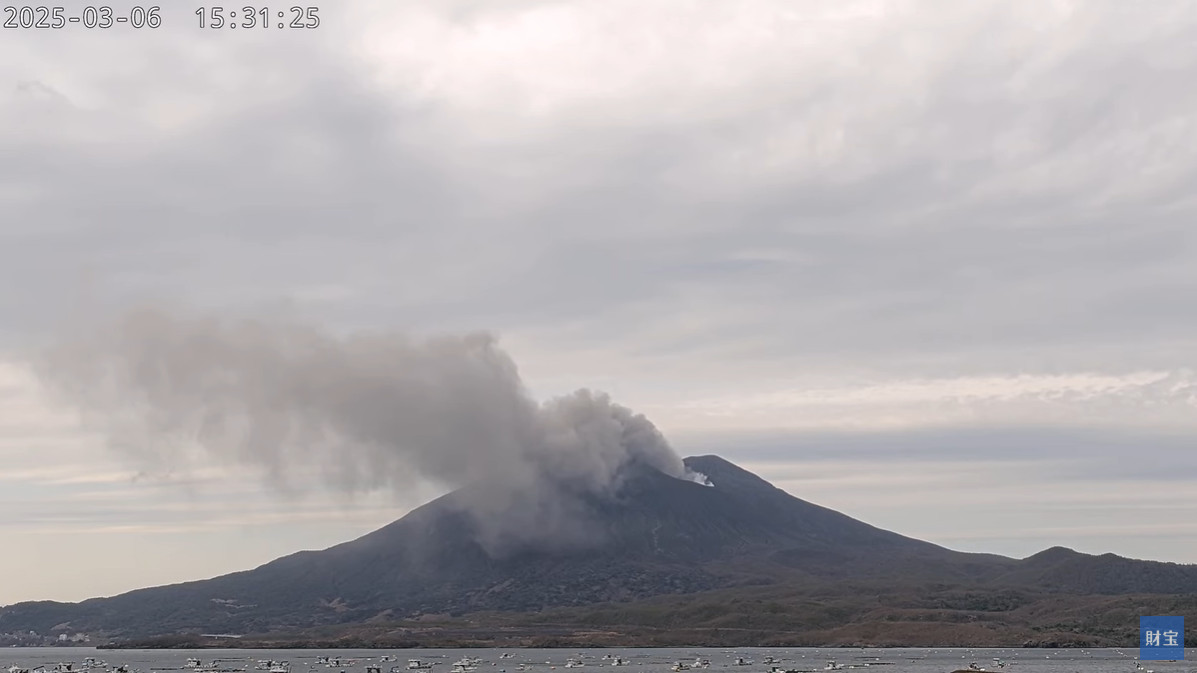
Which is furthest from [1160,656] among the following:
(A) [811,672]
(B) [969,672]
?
(A) [811,672]

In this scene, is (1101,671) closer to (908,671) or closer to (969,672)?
(908,671)

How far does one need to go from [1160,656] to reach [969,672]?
106 m

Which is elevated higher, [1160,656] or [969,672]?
[1160,656]

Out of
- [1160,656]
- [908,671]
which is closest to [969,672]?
[908,671]

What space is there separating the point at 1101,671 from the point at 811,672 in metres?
44.3

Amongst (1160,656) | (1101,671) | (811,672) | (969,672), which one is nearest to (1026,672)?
(1101,671)

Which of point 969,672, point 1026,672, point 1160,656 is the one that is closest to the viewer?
point 1160,656

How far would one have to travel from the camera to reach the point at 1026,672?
195500 millimetres

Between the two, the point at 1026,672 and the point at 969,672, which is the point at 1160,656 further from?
the point at 1026,672

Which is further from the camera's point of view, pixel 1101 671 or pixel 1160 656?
pixel 1101 671

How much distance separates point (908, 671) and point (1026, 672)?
17.5 metres

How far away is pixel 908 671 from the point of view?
197250mm

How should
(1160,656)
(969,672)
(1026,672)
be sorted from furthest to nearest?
(1026,672) → (969,672) → (1160,656)

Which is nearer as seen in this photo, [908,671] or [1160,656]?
[1160,656]
